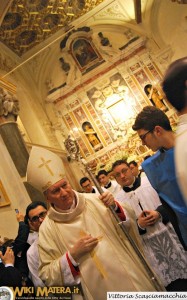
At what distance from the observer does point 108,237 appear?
1.87 m

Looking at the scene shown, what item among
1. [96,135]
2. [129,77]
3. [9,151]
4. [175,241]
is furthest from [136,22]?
[175,241]

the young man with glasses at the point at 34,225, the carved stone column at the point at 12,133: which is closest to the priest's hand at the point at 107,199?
the young man with glasses at the point at 34,225

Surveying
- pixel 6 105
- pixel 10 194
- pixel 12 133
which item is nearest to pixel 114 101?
pixel 6 105

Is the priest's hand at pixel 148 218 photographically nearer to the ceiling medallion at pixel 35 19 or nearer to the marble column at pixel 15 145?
the marble column at pixel 15 145

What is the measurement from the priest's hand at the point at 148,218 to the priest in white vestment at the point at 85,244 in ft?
0.42

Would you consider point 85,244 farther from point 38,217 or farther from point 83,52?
point 83,52

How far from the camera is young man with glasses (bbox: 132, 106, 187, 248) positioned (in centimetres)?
159

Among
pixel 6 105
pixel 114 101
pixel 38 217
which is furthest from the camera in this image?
pixel 114 101

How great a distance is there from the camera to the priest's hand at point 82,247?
1719 mm

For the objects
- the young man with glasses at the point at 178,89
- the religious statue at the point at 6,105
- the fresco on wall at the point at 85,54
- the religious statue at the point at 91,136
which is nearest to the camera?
the young man with glasses at the point at 178,89

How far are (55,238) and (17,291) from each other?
349 mm

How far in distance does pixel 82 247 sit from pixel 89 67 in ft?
30.0

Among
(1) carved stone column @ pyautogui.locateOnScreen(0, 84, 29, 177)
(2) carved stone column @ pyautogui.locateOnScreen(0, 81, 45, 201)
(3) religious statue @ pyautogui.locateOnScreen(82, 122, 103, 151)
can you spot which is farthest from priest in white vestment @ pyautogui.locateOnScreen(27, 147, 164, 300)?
(3) religious statue @ pyautogui.locateOnScreen(82, 122, 103, 151)

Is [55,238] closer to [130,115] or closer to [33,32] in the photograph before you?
[130,115]
